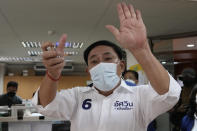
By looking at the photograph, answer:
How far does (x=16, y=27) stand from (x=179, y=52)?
292 cm

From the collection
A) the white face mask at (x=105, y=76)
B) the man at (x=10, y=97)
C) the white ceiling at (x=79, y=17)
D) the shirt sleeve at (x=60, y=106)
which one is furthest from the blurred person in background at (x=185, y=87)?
the man at (x=10, y=97)

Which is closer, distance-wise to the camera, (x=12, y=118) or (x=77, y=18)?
(x=12, y=118)

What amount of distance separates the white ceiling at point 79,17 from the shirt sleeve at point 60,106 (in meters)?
1.58

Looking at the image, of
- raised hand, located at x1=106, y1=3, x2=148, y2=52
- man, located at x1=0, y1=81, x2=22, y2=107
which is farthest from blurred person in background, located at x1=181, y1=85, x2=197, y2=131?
man, located at x1=0, y1=81, x2=22, y2=107

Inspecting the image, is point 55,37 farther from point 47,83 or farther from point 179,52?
point 47,83

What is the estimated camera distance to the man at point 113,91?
0.84 meters

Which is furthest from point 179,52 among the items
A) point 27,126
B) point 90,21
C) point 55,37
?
point 27,126

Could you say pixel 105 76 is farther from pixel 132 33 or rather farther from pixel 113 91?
pixel 132 33

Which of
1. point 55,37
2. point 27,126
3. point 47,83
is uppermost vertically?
point 55,37

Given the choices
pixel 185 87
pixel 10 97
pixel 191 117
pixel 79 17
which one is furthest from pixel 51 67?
pixel 10 97

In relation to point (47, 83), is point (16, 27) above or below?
above

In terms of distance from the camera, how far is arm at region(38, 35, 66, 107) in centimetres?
90

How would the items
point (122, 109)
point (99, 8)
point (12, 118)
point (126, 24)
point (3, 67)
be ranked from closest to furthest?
point (126, 24)
point (122, 109)
point (12, 118)
point (99, 8)
point (3, 67)

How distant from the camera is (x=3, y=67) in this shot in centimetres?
780
